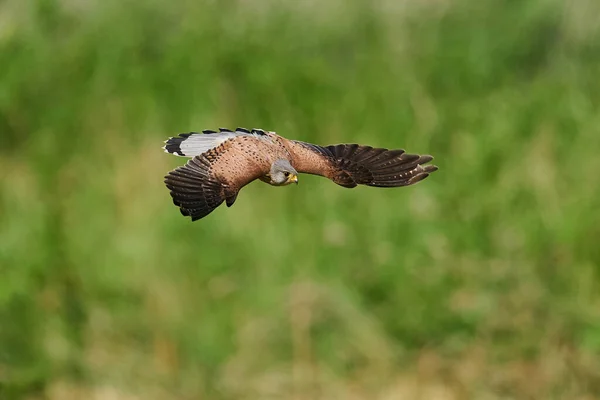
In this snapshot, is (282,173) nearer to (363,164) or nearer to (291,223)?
(363,164)

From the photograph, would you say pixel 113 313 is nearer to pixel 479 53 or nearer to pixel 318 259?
pixel 318 259

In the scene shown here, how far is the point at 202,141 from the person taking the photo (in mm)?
1389

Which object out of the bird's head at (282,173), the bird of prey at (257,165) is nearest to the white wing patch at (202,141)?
the bird of prey at (257,165)

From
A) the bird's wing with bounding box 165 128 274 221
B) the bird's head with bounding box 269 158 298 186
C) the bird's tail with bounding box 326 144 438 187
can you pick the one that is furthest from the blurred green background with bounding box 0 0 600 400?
the bird's head with bounding box 269 158 298 186

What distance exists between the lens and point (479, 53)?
4578mm

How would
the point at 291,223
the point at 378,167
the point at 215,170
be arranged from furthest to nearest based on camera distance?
the point at 291,223 → the point at 378,167 → the point at 215,170

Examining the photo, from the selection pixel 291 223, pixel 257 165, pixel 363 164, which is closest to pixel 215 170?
pixel 257 165

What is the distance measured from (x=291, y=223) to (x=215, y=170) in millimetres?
3062

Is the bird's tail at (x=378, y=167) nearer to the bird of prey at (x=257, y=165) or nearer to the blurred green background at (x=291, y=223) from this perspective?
the bird of prey at (x=257, y=165)

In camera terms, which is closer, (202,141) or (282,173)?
(282,173)

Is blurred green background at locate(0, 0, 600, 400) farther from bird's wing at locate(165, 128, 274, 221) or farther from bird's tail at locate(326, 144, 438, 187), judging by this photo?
bird's wing at locate(165, 128, 274, 221)

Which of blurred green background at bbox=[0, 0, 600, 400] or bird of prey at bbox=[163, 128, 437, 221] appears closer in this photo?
bird of prey at bbox=[163, 128, 437, 221]

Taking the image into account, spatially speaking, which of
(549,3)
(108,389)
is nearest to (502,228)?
(549,3)

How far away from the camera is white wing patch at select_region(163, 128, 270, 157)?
1333 mm
